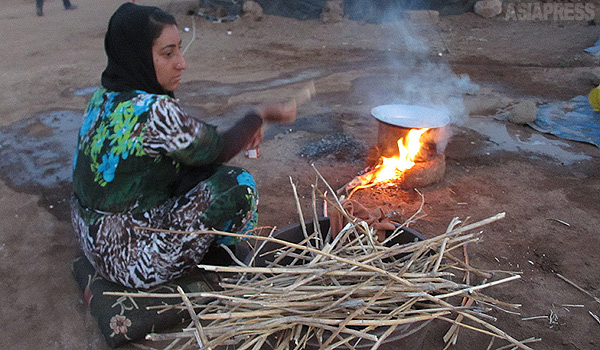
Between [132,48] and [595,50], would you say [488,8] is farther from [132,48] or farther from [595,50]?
[132,48]

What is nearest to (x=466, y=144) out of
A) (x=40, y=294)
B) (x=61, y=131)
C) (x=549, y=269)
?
(x=549, y=269)

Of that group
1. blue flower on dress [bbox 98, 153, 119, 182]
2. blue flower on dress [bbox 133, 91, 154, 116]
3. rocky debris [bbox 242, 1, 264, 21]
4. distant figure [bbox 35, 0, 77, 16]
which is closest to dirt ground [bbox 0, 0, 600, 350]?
rocky debris [bbox 242, 1, 264, 21]

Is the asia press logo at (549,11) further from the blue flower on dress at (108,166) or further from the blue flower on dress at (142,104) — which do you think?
the blue flower on dress at (108,166)

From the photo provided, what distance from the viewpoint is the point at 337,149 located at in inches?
158

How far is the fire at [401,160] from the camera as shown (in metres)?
3.26

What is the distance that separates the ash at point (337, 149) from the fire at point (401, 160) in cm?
44

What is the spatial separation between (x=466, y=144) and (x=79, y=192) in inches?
129

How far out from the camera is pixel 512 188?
3.39m

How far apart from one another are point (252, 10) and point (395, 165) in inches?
284

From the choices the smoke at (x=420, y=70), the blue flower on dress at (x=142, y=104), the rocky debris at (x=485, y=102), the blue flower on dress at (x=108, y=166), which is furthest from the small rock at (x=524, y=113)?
the blue flower on dress at (x=108, y=166)

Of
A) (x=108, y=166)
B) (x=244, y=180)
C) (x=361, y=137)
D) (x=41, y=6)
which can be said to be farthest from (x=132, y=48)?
(x=41, y=6)

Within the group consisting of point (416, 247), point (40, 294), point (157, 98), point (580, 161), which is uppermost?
point (157, 98)

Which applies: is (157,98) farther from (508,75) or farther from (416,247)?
(508,75)

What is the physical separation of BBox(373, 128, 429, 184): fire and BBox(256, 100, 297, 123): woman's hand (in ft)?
3.80
